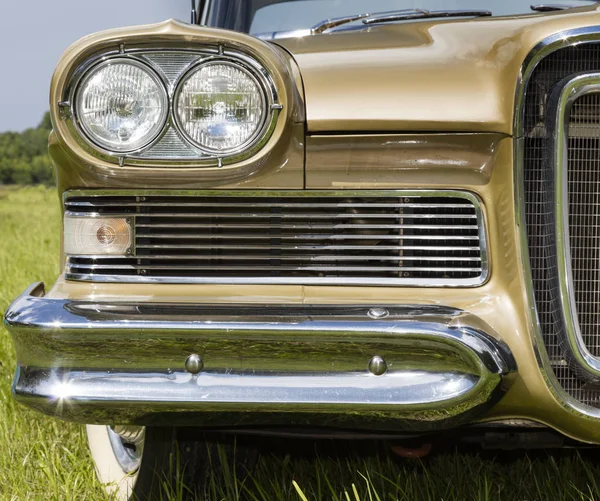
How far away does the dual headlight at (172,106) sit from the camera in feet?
4.74

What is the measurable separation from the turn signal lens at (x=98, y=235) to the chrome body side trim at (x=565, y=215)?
832mm

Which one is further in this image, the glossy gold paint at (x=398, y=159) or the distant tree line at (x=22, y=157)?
the distant tree line at (x=22, y=157)

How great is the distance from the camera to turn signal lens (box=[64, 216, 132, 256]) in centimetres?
154

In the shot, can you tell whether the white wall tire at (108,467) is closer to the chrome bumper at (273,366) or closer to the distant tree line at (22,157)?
the chrome bumper at (273,366)

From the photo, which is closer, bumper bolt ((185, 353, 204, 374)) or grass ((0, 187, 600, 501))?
bumper bolt ((185, 353, 204, 374))

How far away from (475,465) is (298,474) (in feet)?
1.80

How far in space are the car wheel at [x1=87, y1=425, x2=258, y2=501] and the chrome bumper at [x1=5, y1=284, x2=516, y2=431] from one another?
1.11 ft

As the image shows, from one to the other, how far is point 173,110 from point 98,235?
1.00ft

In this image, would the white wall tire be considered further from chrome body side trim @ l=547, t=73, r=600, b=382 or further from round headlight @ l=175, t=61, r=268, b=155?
chrome body side trim @ l=547, t=73, r=600, b=382

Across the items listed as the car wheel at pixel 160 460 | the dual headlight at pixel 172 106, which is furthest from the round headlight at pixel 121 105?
the car wheel at pixel 160 460

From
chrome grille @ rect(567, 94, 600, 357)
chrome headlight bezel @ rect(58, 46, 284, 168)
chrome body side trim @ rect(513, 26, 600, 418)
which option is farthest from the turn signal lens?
chrome grille @ rect(567, 94, 600, 357)

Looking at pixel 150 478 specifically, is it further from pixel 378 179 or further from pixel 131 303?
pixel 378 179

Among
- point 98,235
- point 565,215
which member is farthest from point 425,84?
point 98,235

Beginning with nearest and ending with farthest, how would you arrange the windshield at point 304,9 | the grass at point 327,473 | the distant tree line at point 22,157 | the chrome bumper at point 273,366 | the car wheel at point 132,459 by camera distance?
the chrome bumper at point 273,366 → the car wheel at point 132,459 → the grass at point 327,473 → the windshield at point 304,9 → the distant tree line at point 22,157
